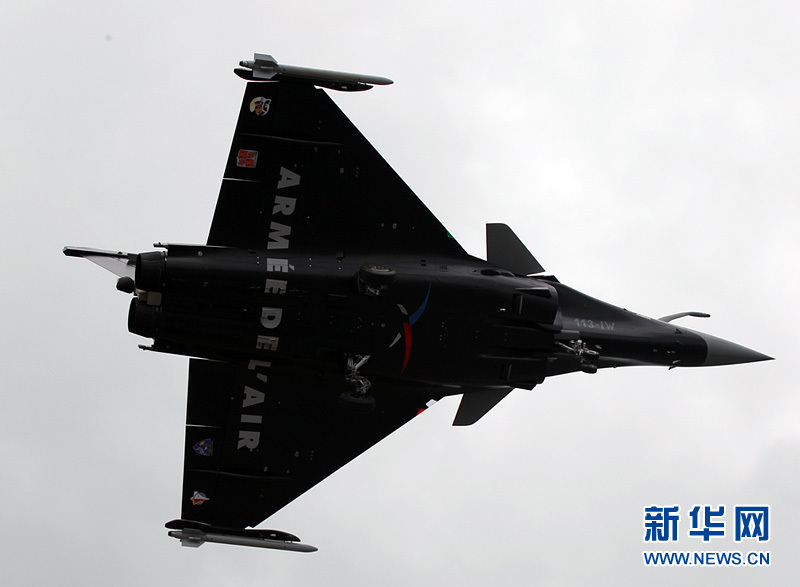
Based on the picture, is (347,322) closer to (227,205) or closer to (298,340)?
(298,340)

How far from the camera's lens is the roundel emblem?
23.5 metres

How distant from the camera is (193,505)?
26891 mm

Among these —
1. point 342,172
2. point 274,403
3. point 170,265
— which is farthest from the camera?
point 274,403

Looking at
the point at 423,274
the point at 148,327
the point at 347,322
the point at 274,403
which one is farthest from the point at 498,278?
the point at 148,327

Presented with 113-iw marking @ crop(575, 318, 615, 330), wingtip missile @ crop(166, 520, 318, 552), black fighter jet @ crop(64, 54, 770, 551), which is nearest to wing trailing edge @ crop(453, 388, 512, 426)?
black fighter jet @ crop(64, 54, 770, 551)

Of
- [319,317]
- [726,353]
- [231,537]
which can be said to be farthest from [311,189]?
[726,353]

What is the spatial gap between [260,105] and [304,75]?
105 centimetres

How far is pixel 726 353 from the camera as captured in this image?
28.0 meters

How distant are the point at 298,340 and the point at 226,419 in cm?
335

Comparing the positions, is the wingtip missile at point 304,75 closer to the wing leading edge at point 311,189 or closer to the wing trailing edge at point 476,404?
the wing leading edge at point 311,189

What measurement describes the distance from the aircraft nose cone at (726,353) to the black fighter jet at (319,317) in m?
0.19

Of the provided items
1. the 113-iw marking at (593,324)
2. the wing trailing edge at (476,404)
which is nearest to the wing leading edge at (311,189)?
the 113-iw marking at (593,324)

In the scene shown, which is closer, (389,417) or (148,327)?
(148,327)

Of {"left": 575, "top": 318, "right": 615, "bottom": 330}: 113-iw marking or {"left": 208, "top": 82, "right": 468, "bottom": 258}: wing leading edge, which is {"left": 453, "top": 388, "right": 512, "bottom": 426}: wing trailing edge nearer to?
{"left": 575, "top": 318, "right": 615, "bottom": 330}: 113-iw marking
